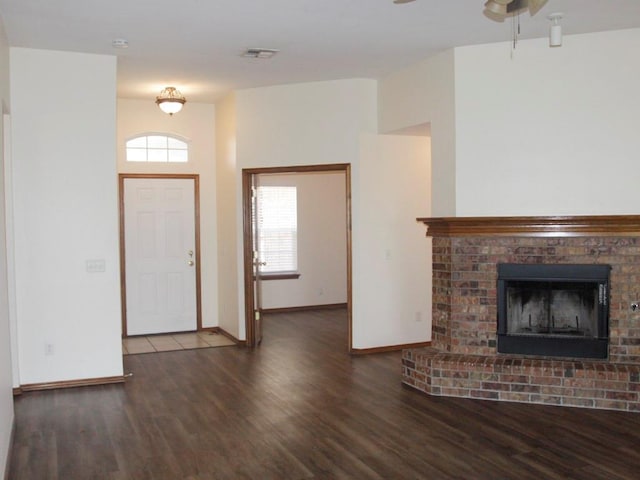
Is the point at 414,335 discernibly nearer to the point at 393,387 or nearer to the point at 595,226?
the point at 393,387

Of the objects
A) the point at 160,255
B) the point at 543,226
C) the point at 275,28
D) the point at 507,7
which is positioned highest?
the point at 275,28

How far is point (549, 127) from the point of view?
4.77 m

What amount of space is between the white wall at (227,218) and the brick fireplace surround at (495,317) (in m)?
2.53

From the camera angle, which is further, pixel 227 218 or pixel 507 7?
pixel 227 218

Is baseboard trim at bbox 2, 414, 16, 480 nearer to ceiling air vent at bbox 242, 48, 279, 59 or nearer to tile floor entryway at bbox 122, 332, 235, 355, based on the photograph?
tile floor entryway at bbox 122, 332, 235, 355

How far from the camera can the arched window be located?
7137 millimetres

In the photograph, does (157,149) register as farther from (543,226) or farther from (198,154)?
(543,226)

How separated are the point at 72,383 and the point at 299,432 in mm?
2292

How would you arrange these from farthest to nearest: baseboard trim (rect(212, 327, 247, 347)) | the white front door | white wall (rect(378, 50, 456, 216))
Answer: the white front door → baseboard trim (rect(212, 327, 247, 347)) → white wall (rect(378, 50, 456, 216))

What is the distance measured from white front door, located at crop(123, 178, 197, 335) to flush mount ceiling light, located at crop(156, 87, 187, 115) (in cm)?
120

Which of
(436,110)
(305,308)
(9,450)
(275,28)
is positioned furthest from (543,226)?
(305,308)

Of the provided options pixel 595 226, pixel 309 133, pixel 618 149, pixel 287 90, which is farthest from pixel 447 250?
pixel 287 90

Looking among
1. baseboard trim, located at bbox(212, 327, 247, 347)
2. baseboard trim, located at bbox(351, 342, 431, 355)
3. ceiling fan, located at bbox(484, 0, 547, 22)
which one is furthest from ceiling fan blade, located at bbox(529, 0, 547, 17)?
baseboard trim, located at bbox(212, 327, 247, 347)

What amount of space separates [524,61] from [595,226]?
1.43 meters
